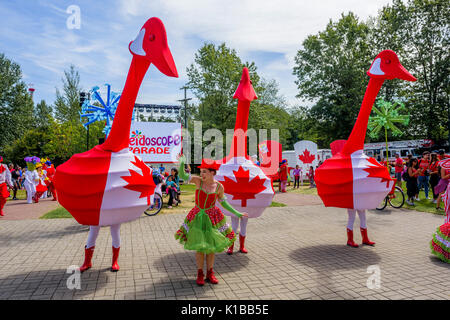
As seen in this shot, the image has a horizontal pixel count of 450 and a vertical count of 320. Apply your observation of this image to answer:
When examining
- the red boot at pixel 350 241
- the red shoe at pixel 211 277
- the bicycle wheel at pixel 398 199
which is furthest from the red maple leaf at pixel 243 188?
the bicycle wheel at pixel 398 199

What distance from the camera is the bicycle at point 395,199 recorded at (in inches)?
395

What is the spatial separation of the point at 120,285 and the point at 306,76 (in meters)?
26.3

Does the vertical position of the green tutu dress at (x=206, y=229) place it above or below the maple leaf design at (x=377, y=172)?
below

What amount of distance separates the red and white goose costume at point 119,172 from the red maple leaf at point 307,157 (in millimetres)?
17277

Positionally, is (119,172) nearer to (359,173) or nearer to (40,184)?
(359,173)

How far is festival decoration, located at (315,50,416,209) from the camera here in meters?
5.13

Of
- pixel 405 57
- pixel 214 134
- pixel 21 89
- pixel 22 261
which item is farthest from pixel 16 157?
pixel 405 57

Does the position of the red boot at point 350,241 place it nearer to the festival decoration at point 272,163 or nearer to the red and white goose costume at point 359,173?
the red and white goose costume at point 359,173

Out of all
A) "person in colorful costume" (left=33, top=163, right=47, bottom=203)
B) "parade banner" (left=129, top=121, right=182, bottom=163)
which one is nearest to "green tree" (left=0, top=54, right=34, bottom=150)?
"parade banner" (left=129, top=121, right=182, bottom=163)

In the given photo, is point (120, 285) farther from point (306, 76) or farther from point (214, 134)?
point (306, 76)

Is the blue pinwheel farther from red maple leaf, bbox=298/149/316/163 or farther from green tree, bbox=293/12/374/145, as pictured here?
green tree, bbox=293/12/374/145

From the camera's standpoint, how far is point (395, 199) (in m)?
10.9

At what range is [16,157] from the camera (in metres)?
34.7

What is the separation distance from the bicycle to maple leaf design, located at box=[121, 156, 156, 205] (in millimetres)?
8460
